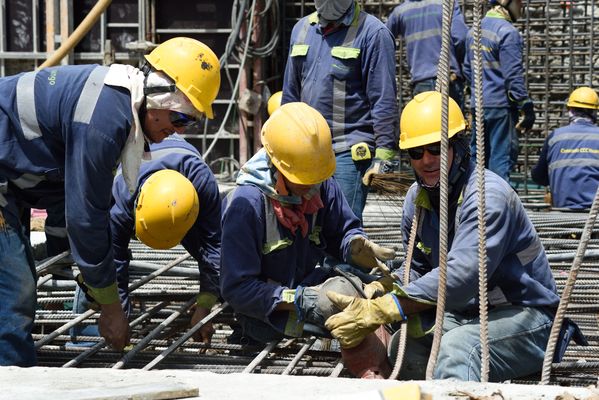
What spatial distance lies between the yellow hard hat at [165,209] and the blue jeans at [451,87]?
4194mm

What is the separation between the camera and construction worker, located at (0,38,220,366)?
4.17 metres

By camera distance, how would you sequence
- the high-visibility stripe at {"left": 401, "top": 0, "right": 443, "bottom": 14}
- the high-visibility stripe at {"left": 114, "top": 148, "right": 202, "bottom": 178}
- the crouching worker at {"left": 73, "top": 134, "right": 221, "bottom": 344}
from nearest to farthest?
the crouching worker at {"left": 73, "top": 134, "right": 221, "bottom": 344}, the high-visibility stripe at {"left": 114, "top": 148, "right": 202, "bottom": 178}, the high-visibility stripe at {"left": 401, "top": 0, "right": 443, "bottom": 14}

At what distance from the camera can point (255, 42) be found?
1091 cm

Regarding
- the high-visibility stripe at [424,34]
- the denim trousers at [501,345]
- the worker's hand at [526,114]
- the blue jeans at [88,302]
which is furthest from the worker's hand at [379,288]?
the worker's hand at [526,114]

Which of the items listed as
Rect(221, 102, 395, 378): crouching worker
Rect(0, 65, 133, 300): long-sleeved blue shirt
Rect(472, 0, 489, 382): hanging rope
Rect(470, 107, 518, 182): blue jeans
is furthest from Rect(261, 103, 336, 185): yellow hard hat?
Rect(470, 107, 518, 182): blue jeans

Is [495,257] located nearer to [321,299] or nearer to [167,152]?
[321,299]

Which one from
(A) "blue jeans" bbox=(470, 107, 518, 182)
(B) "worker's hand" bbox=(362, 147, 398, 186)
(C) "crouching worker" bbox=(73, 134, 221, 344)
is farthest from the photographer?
(A) "blue jeans" bbox=(470, 107, 518, 182)

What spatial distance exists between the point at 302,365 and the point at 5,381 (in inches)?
71.8

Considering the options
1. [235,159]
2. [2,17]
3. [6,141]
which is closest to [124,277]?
[6,141]

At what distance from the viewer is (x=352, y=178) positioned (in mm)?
6008

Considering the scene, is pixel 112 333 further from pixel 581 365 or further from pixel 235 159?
pixel 235 159

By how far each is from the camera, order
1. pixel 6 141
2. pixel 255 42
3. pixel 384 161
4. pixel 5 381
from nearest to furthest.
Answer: pixel 5 381
pixel 6 141
pixel 384 161
pixel 255 42

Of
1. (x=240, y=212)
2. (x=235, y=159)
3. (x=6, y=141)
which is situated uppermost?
(x=6, y=141)

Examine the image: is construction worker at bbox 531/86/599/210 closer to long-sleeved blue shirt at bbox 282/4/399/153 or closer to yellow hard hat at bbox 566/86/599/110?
yellow hard hat at bbox 566/86/599/110
